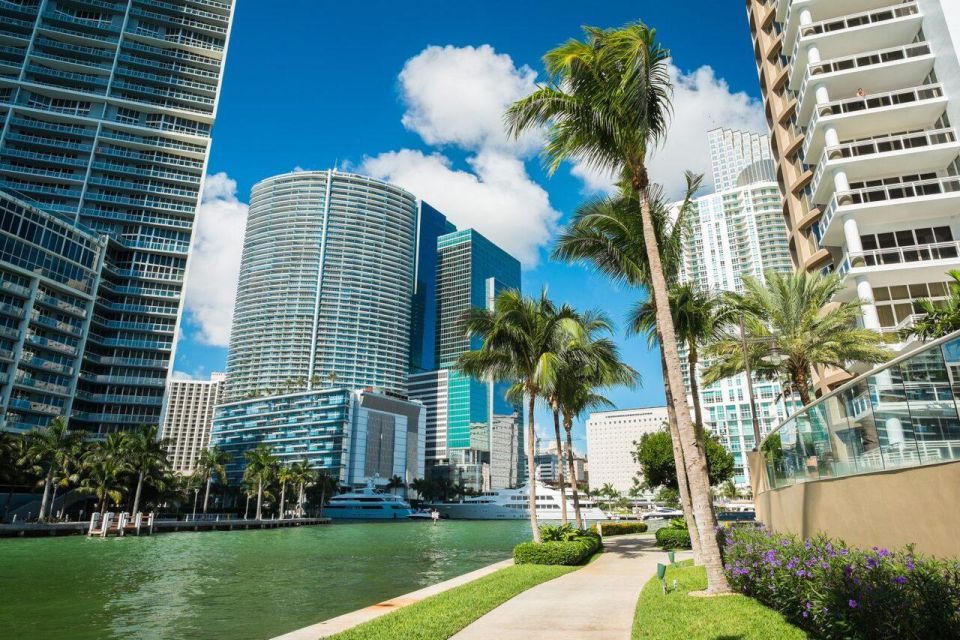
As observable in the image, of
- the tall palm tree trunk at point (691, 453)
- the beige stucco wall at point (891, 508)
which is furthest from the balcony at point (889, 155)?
the beige stucco wall at point (891, 508)

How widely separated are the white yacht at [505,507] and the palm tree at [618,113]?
15939 centimetres

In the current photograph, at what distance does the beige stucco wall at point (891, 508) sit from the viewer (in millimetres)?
7707

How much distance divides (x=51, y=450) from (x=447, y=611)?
68387 millimetres

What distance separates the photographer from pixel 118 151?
356ft

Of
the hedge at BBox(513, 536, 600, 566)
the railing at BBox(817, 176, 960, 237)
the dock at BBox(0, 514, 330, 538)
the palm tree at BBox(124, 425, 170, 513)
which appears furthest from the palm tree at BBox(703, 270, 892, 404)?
the palm tree at BBox(124, 425, 170, 513)

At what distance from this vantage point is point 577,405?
3425cm

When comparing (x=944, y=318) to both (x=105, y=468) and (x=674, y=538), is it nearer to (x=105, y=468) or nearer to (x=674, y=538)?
(x=674, y=538)

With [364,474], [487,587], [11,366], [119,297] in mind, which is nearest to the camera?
[487,587]

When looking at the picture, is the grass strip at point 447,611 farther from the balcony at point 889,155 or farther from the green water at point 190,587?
the balcony at point 889,155

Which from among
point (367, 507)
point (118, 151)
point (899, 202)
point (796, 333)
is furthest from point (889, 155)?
point (367, 507)

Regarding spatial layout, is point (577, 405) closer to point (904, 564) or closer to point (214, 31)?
point (904, 564)

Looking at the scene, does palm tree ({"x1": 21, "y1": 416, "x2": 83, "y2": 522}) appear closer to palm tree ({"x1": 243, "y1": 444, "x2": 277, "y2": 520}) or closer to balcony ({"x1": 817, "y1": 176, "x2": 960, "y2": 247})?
palm tree ({"x1": 243, "y1": 444, "x2": 277, "y2": 520})

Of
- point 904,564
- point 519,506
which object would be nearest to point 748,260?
point 519,506

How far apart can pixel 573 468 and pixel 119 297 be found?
94.3 metres
